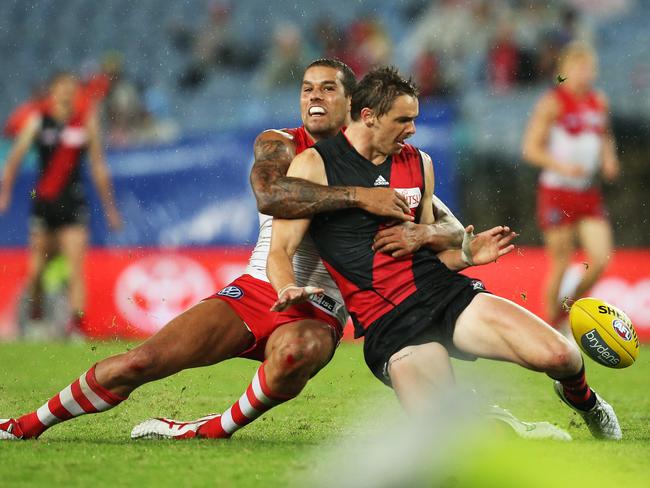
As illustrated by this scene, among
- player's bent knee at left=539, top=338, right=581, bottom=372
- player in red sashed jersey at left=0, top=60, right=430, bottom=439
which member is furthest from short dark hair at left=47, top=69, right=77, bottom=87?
player's bent knee at left=539, top=338, right=581, bottom=372

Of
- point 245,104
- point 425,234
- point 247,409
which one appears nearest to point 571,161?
point 245,104

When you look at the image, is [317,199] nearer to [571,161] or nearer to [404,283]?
[404,283]

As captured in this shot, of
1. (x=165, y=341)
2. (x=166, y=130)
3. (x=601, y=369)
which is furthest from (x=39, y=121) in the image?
(x=165, y=341)

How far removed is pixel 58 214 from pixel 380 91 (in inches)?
315

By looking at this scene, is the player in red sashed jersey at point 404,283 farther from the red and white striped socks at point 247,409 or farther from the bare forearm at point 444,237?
the red and white striped socks at point 247,409

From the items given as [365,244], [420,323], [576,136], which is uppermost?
[365,244]

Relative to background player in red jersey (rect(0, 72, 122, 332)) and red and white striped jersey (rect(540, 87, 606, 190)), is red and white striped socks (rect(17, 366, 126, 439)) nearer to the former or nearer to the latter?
background player in red jersey (rect(0, 72, 122, 332))

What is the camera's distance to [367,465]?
454cm

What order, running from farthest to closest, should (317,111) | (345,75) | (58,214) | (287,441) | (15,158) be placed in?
1. (15,158)
2. (58,214)
3. (345,75)
4. (317,111)
5. (287,441)

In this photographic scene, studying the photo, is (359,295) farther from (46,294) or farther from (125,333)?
(46,294)

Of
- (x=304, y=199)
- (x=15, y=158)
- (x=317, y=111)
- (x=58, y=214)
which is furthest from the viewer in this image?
(x=15, y=158)

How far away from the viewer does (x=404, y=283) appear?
5.13 meters

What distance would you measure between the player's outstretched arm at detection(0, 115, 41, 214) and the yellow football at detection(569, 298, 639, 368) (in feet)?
28.9

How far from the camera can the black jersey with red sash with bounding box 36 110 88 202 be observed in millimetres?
12805
